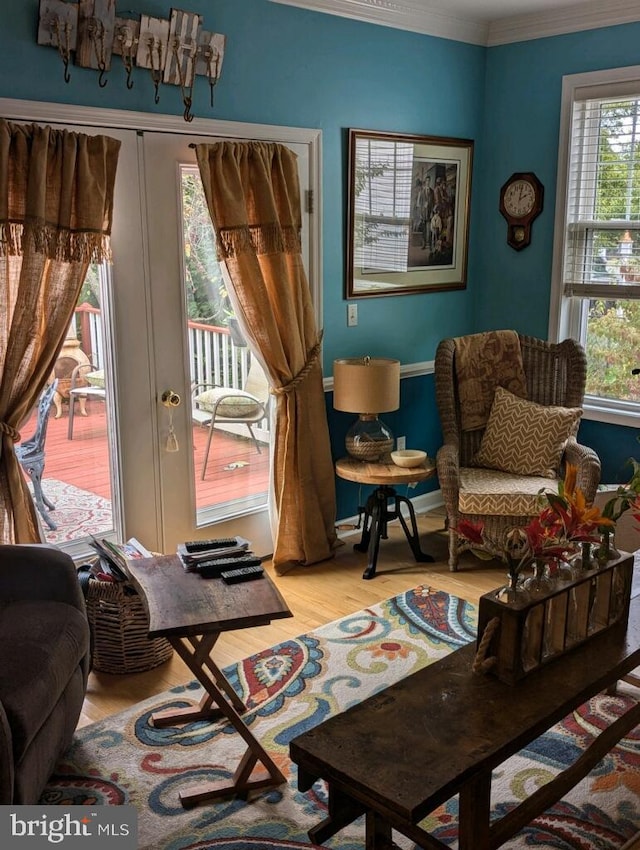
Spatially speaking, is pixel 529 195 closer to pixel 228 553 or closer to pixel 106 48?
pixel 106 48

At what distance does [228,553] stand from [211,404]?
4.10ft

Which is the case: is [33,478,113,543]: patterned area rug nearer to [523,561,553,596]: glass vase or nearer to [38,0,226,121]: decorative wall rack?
[38,0,226,121]: decorative wall rack

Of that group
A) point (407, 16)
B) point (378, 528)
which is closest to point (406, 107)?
point (407, 16)

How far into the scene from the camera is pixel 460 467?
4.55 m

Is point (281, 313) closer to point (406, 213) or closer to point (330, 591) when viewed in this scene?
point (406, 213)

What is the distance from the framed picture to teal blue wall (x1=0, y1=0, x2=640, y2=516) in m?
0.07

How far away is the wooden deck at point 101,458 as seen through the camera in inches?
136

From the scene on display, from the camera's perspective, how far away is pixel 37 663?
238 centimetres

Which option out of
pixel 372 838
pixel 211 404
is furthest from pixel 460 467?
pixel 372 838

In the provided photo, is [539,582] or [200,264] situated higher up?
[200,264]

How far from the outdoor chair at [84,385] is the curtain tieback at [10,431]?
29cm

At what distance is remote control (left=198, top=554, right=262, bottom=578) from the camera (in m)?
2.72

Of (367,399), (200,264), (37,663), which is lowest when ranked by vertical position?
(37,663)

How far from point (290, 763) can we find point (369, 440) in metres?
1.88
